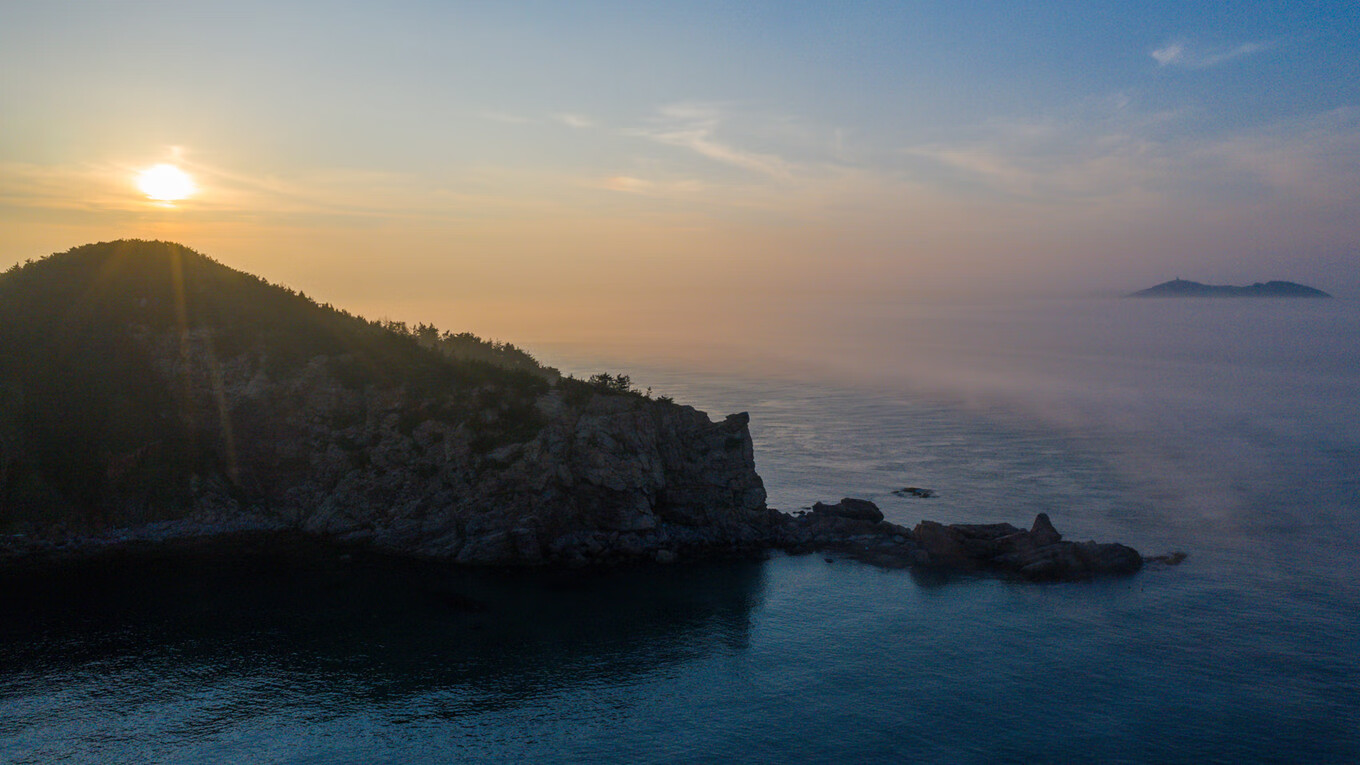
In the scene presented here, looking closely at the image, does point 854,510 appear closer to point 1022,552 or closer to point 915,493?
point 915,493

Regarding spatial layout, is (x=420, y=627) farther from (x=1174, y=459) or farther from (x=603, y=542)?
(x=1174, y=459)

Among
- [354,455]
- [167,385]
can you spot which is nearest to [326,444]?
[354,455]

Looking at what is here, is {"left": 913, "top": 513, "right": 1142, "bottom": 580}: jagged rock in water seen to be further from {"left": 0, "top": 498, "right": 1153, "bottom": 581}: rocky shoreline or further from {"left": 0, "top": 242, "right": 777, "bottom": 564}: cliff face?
{"left": 0, "top": 242, "right": 777, "bottom": 564}: cliff face

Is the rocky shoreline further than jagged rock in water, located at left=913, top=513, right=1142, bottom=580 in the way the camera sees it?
No

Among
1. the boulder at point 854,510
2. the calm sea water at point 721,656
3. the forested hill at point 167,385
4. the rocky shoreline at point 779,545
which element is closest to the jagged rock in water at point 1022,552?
the rocky shoreline at point 779,545

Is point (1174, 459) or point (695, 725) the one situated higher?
point (1174, 459)

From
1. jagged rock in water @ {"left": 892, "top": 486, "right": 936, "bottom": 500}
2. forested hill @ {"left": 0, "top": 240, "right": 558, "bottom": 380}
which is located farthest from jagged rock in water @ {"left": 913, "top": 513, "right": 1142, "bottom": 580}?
forested hill @ {"left": 0, "top": 240, "right": 558, "bottom": 380}

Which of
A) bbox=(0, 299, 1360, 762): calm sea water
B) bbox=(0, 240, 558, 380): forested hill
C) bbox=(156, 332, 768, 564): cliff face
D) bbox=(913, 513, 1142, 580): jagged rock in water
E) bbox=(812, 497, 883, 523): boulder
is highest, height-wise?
bbox=(0, 240, 558, 380): forested hill

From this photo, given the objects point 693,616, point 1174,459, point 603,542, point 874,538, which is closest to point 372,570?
point 603,542
